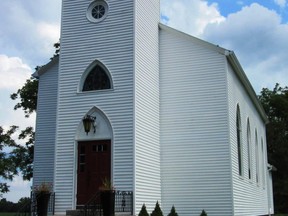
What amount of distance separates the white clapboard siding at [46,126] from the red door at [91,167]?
4.43 meters

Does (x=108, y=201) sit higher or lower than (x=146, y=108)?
lower

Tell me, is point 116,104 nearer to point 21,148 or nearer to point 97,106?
point 97,106

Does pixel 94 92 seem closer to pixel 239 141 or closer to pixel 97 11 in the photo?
pixel 97 11

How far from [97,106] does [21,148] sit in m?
11.0

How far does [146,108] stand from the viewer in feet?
57.4

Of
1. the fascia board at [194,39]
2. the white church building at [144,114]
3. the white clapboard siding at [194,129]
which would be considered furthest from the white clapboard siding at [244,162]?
the fascia board at [194,39]

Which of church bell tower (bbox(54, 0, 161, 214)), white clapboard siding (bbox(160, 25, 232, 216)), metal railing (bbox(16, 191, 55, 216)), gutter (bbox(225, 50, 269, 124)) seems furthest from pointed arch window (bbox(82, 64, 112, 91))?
gutter (bbox(225, 50, 269, 124))

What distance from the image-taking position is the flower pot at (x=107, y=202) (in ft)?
45.8

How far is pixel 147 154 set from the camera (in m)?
17.2

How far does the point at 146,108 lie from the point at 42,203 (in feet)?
17.3

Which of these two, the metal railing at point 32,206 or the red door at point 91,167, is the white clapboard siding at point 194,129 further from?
the metal railing at point 32,206

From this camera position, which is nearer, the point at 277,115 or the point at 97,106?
the point at 97,106

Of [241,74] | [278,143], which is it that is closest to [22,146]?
[241,74]

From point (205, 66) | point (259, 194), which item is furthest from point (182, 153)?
point (259, 194)
